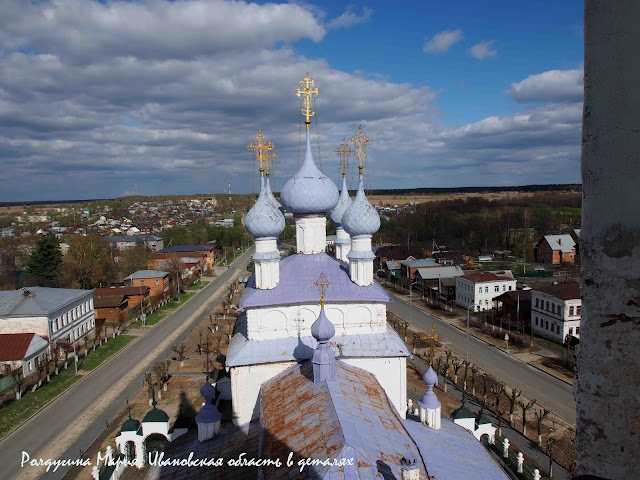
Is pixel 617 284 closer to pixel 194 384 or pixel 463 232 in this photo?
pixel 194 384

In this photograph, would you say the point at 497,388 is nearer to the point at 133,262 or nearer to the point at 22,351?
the point at 22,351

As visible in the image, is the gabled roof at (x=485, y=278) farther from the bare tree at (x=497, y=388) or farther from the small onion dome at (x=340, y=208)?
the small onion dome at (x=340, y=208)

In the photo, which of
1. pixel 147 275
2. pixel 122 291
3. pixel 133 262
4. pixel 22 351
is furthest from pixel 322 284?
pixel 133 262

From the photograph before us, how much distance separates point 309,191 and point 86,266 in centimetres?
4201

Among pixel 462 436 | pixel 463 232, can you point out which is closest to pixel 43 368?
pixel 462 436

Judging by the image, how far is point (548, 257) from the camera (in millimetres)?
58844

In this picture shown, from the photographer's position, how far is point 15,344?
26.1 m

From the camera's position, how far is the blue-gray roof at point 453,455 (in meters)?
9.22

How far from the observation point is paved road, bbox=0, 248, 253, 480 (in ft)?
58.9

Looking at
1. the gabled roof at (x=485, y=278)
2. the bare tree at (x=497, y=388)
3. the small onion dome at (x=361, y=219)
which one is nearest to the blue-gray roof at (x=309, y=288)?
the small onion dome at (x=361, y=219)

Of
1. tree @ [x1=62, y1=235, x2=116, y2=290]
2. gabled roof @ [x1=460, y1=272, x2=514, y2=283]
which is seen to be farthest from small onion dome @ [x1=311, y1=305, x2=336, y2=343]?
tree @ [x1=62, y1=235, x2=116, y2=290]

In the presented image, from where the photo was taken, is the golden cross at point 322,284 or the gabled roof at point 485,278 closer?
the golden cross at point 322,284

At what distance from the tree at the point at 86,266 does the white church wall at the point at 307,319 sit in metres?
40.0

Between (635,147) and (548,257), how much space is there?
62.4m
